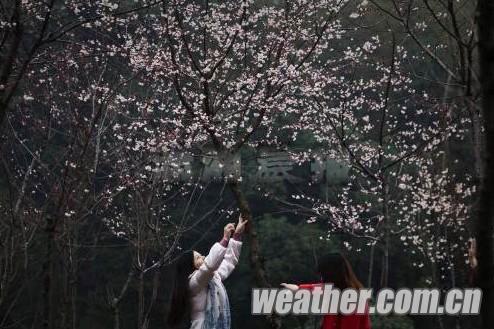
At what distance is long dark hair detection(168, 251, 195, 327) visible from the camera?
3.94 meters

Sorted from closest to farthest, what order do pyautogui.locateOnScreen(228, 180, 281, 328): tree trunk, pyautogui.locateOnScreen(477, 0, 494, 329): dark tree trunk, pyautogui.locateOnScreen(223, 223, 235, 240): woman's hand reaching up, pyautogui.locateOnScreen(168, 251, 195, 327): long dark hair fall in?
pyautogui.locateOnScreen(477, 0, 494, 329): dark tree trunk, pyautogui.locateOnScreen(168, 251, 195, 327): long dark hair, pyautogui.locateOnScreen(223, 223, 235, 240): woman's hand reaching up, pyautogui.locateOnScreen(228, 180, 281, 328): tree trunk

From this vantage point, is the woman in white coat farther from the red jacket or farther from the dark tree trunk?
the dark tree trunk

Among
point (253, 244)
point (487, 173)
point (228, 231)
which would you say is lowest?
point (253, 244)

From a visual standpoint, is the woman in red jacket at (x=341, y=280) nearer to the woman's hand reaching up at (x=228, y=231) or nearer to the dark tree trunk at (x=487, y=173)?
the woman's hand reaching up at (x=228, y=231)

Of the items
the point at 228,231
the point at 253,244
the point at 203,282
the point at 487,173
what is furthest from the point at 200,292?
the point at 487,173

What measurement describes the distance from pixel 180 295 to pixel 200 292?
16 cm

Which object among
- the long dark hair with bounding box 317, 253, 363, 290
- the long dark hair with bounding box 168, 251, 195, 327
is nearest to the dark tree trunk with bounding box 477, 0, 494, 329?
the long dark hair with bounding box 317, 253, 363, 290

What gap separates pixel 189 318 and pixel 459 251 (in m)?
11.3

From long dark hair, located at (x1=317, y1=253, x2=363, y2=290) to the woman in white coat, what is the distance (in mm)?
1005

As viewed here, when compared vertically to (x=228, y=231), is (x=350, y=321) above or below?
below

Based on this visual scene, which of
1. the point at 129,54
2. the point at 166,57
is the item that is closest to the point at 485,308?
the point at 166,57

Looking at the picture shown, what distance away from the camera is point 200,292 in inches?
159

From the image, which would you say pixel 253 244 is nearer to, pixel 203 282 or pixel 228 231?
pixel 228 231

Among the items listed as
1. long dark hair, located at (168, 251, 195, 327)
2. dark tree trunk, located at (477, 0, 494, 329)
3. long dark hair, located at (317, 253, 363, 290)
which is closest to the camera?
dark tree trunk, located at (477, 0, 494, 329)
